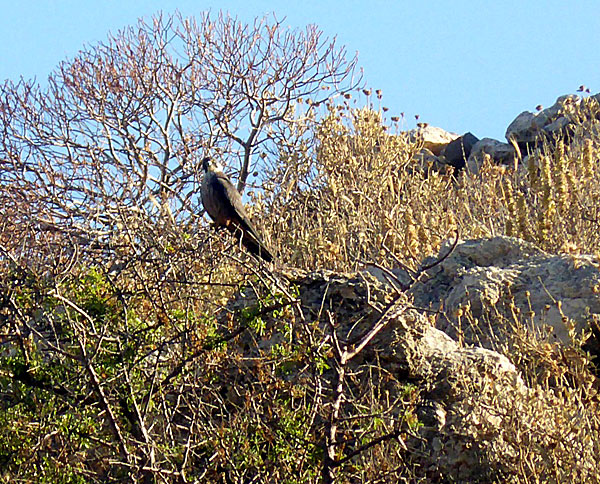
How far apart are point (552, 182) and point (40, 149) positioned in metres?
7.99

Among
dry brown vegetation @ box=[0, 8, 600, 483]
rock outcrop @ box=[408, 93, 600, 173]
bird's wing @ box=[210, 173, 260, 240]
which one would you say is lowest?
dry brown vegetation @ box=[0, 8, 600, 483]

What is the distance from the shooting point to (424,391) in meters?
5.02

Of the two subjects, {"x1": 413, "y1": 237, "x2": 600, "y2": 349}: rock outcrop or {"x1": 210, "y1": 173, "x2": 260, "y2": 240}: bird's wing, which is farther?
{"x1": 210, "y1": 173, "x2": 260, "y2": 240}: bird's wing

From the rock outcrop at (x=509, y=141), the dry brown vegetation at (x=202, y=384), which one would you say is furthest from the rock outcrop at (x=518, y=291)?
the rock outcrop at (x=509, y=141)

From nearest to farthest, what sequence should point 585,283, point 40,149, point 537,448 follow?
point 537,448 → point 585,283 → point 40,149

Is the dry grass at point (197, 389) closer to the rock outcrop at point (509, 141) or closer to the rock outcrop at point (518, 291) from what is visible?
the rock outcrop at point (518, 291)

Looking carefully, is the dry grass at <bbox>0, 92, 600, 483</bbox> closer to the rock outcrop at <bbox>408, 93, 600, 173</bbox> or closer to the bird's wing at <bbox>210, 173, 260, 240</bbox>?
the bird's wing at <bbox>210, 173, 260, 240</bbox>

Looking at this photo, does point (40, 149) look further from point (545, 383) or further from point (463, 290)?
point (545, 383)

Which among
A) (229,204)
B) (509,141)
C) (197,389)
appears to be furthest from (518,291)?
(509,141)

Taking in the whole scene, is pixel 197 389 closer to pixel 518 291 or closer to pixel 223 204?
pixel 518 291

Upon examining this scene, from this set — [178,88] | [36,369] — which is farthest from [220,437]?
[178,88]

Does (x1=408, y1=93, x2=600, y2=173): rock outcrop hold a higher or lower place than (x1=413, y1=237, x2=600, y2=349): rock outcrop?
higher

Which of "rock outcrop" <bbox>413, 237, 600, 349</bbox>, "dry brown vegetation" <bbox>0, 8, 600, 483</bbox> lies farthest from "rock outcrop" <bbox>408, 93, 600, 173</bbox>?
"dry brown vegetation" <bbox>0, 8, 600, 483</bbox>

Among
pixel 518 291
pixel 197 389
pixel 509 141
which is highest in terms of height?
pixel 509 141
